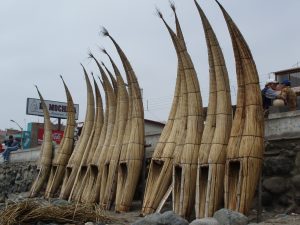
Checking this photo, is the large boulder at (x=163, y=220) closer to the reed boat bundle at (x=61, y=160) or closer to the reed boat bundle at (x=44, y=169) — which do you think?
the reed boat bundle at (x=61, y=160)

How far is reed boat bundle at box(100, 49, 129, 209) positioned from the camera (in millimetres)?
11594

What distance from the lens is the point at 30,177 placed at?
691 inches

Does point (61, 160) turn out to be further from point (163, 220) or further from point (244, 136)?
point (163, 220)

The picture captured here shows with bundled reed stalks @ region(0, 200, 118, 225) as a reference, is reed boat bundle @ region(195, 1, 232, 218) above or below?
above

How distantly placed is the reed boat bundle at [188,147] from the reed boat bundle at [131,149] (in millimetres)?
1565

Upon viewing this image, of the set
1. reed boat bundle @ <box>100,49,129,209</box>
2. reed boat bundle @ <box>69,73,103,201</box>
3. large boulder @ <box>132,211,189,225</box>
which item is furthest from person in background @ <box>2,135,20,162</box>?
large boulder @ <box>132,211,189,225</box>

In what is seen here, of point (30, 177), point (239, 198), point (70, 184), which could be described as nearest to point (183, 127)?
point (239, 198)

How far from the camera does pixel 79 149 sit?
45.3 feet

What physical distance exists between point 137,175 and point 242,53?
11.9 ft

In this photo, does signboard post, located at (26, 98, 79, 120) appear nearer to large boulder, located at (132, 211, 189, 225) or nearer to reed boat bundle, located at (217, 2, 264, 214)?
→ reed boat bundle, located at (217, 2, 264, 214)

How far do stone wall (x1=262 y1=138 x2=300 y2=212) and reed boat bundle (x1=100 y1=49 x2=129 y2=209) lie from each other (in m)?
3.79

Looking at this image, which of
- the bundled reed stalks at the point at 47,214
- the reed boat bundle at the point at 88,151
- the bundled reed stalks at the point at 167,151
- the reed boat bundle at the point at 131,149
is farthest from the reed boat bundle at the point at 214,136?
the reed boat bundle at the point at 88,151

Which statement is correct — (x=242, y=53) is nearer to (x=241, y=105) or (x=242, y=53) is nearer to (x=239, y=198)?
(x=241, y=105)

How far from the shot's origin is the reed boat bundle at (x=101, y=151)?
1221 centimetres
